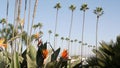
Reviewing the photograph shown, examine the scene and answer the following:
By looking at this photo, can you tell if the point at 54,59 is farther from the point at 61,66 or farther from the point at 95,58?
the point at 95,58

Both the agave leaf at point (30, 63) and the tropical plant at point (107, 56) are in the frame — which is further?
the tropical plant at point (107, 56)

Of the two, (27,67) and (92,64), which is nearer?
(27,67)

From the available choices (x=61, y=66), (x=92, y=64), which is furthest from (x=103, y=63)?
(x=61, y=66)

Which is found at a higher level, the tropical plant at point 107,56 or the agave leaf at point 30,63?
the agave leaf at point 30,63

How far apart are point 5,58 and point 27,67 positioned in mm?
497

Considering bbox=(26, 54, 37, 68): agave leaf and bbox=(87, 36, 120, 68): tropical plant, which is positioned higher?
bbox=(26, 54, 37, 68): agave leaf

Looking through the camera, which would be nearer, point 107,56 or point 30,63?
point 30,63

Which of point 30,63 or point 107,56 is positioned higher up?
point 30,63

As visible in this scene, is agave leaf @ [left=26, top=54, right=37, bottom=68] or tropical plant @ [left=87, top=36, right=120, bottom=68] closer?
agave leaf @ [left=26, top=54, right=37, bottom=68]

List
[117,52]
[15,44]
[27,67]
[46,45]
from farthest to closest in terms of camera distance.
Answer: [117,52], [46,45], [27,67], [15,44]

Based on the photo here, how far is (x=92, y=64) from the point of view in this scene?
10375 mm

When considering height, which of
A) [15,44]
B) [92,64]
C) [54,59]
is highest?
[15,44]

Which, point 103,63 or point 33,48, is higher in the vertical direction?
point 33,48

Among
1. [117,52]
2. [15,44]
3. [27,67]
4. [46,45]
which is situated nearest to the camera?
[15,44]
